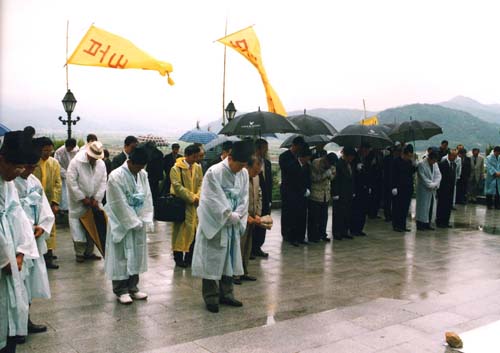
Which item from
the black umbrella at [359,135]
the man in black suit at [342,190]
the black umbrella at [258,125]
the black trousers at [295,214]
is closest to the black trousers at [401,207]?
the black umbrella at [359,135]

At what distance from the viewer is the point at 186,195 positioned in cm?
743

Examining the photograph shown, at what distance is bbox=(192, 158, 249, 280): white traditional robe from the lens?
5.44 m

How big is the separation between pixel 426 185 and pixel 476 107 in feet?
130

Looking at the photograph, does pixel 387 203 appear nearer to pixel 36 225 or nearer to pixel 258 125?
pixel 258 125

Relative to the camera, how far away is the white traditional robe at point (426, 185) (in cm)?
1126

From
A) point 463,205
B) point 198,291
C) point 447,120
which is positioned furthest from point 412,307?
point 447,120

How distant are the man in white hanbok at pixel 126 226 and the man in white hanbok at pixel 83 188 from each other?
7.00 ft

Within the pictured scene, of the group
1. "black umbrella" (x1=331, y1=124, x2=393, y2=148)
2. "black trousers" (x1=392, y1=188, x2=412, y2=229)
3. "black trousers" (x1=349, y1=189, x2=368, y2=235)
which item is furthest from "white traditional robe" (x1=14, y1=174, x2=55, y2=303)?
"black trousers" (x1=392, y1=188, x2=412, y2=229)

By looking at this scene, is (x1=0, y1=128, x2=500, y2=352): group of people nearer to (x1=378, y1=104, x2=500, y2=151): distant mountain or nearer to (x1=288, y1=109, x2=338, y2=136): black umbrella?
(x1=288, y1=109, x2=338, y2=136): black umbrella

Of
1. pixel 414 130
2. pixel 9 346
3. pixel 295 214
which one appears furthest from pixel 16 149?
pixel 414 130

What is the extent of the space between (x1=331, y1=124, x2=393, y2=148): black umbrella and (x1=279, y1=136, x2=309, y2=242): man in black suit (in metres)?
1.55

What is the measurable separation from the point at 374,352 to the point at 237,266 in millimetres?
1931

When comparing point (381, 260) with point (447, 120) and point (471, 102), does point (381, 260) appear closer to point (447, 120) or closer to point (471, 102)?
point (447, 120)

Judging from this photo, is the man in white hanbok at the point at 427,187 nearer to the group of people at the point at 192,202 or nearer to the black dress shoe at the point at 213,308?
the group of people at the point at 192,202
